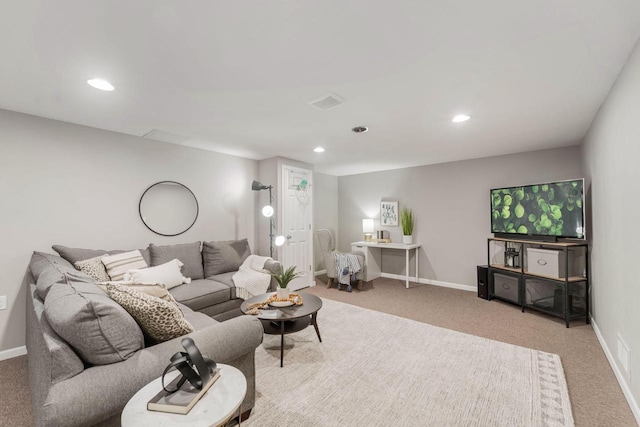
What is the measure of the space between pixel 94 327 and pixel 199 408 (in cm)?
62

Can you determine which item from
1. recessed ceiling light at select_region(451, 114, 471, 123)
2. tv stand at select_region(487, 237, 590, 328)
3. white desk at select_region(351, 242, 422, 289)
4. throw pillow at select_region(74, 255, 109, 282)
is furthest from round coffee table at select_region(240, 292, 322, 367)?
tv stand at select_region(487, 237, 590, 328)

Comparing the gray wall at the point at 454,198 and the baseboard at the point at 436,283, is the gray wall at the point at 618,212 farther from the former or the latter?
the baseboard at the point at 436,283

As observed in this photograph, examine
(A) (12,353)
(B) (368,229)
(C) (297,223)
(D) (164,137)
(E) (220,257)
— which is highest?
(D) (164,137)

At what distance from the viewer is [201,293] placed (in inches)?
118

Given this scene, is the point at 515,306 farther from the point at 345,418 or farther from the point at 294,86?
the point at 294,86

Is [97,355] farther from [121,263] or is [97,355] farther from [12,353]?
[12,353]

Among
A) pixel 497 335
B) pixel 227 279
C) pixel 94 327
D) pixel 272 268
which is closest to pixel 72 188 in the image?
pixel 227 279

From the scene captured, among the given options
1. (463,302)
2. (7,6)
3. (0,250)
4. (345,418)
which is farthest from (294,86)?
(463,302)

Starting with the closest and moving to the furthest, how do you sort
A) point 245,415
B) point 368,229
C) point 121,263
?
point 245,415 < point 121,263 < point 368,229

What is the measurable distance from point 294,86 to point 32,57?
1681 mm

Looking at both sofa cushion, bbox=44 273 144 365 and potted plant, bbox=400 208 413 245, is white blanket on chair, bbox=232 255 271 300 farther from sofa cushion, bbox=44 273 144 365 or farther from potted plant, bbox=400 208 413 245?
potted plant, bbox=400 208 413 245

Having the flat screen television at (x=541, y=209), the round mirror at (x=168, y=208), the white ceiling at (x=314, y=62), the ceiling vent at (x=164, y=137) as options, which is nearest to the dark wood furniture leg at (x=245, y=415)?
the white ceiling at (x=314, y=62)

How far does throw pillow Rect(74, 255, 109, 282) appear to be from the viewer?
267cm

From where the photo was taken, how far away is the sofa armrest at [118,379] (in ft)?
3.47
